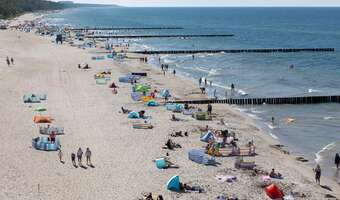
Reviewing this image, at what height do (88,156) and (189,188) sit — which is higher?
(88,156)

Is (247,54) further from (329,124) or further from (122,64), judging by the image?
(329,124)

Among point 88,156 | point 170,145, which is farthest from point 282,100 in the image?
point 88,156

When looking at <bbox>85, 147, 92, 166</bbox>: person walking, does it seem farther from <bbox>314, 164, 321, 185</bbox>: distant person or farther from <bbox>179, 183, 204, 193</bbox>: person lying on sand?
<bbox>314, 164, 321, 185</bbox>: distant person

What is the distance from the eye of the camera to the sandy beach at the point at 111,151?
23453mm

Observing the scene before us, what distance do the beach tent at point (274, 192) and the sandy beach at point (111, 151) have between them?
1.24ft

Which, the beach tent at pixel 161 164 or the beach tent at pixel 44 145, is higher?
the beach tent at pixel 44 145

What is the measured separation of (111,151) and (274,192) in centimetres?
983

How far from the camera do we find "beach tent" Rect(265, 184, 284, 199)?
75.2 feet

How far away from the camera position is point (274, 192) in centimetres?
2295

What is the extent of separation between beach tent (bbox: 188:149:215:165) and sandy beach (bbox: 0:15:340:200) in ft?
1.24

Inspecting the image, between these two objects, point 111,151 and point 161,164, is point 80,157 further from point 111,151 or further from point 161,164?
point 161,164

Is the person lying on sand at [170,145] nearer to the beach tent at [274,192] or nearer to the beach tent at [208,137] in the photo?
the beach tent at [208,137]

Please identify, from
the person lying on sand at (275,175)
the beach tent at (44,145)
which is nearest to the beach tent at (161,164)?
the person lying on sand at (275,175)

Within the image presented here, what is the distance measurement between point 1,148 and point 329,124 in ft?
74.2
